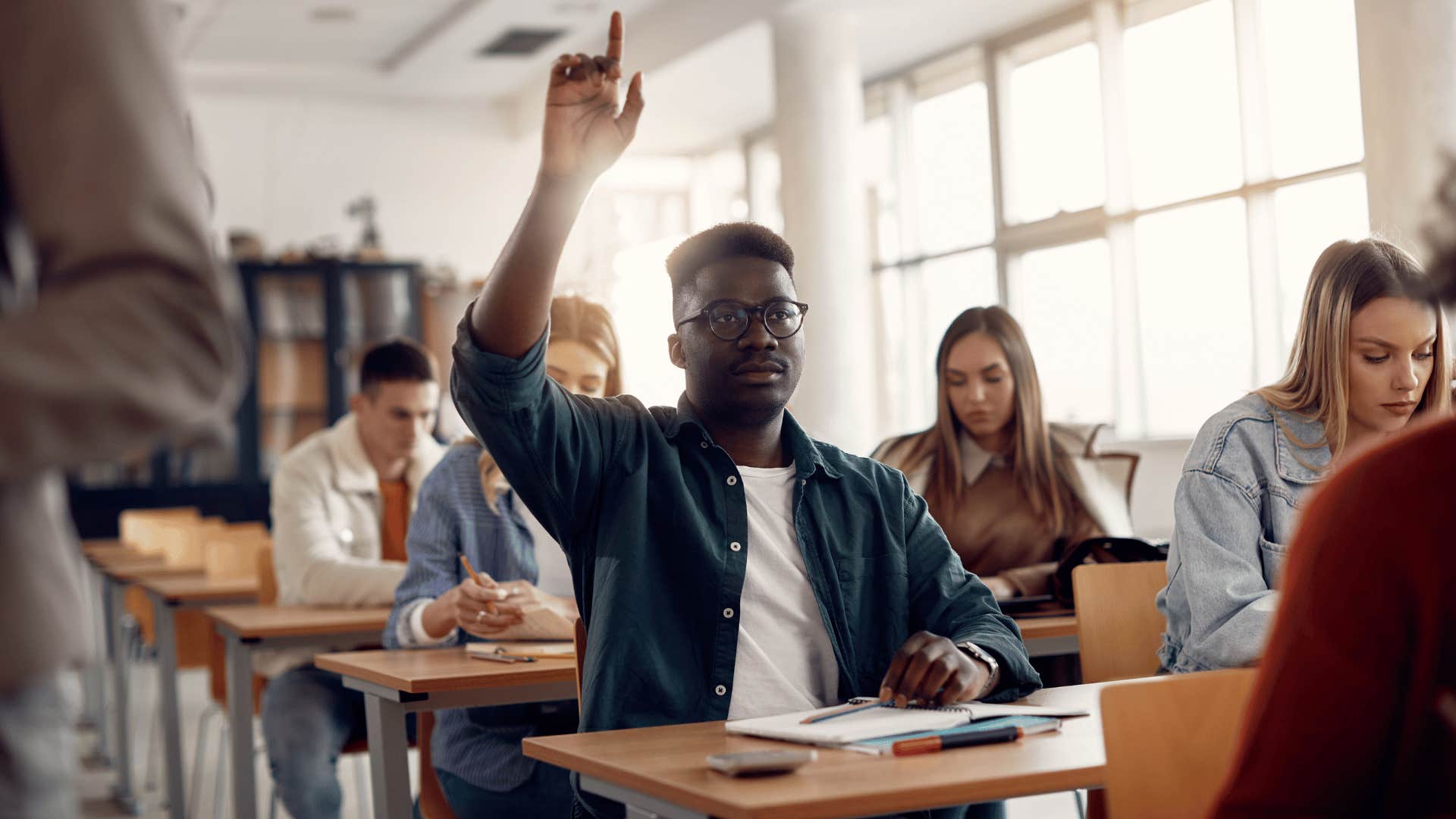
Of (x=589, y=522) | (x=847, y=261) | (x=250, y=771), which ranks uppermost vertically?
(x=847, y=261)

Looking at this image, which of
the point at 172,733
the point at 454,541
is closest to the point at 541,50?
the point at 172,733

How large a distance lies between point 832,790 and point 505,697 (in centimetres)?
121

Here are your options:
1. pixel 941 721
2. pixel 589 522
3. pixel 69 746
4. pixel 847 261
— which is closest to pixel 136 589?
pixel 847 261

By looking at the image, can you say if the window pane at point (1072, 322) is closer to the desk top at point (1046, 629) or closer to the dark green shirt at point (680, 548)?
the desk top at point (1046, 629)

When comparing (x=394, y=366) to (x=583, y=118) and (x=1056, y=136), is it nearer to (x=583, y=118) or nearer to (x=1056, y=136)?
(x=583, y=118)

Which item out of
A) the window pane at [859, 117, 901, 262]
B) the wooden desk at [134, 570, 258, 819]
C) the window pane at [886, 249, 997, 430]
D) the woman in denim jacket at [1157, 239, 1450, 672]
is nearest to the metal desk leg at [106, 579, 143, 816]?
the wooden desk at [134, 570, 258, 819]

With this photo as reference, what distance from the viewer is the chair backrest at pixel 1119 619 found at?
2.48 m

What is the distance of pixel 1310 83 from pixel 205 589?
15.8ft

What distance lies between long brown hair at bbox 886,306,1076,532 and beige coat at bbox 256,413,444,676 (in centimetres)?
137

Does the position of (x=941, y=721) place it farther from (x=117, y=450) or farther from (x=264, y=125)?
(x=264, y=125)

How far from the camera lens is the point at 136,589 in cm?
601

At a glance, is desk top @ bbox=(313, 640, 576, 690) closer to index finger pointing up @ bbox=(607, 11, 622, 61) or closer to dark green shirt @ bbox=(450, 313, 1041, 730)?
dark green shirt @ bbox=(450, 313, 1041, 730)

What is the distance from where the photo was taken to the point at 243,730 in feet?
10.7

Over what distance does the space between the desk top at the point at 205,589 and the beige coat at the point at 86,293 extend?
3.66 metres
